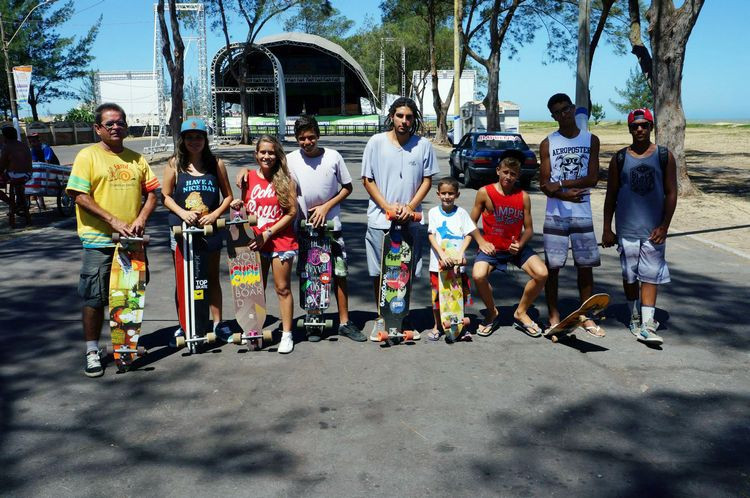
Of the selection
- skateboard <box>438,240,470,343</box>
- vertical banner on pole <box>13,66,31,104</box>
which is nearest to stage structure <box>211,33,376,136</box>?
vertical banner on pole <box>13,66,31,104</box>

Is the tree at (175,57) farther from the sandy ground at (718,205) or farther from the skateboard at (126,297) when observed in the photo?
the skateboard at (126,297)

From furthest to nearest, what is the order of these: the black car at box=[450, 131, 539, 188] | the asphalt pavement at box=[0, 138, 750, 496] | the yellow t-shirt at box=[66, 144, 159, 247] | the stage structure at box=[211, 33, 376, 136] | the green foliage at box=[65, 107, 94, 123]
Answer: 1. the stage structure at box=[211, 33, 376, 136]
2. the green foliage at box=[65, 107, 94, 123]
3. the black car at box=[450, 131, 539, 188]
4. the yellow t-shirt at box=[66, 144, 159, 247]
5. the asphalt pavement at box=[0, 138, 750, 496]

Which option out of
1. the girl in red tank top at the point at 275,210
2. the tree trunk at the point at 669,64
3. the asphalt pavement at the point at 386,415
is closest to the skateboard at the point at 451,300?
the asphalt pavement at the point at 386,415

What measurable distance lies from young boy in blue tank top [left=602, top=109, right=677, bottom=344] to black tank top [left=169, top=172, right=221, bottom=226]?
10.4ft

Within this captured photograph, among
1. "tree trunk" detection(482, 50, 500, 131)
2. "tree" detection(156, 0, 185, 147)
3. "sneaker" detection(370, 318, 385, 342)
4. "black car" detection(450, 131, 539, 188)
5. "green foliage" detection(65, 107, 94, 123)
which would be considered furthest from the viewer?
"green foliage" detection(65, 107, 94, 123)

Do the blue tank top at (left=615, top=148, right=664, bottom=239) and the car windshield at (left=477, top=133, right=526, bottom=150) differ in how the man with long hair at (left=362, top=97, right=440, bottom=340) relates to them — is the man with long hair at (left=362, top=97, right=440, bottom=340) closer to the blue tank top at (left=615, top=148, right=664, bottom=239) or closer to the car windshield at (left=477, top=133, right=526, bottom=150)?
the blue tank top at (left=615, top=148, right=664, bottom=239)

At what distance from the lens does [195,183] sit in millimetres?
5234

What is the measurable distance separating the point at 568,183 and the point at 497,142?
14.1 m

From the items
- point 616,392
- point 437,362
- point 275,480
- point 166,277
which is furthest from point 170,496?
point 166,277

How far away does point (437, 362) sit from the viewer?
5160mm

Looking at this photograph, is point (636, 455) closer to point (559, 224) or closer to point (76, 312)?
point (559, 224)

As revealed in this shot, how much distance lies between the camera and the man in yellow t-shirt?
4.79 metres

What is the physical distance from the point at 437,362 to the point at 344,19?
94.8m

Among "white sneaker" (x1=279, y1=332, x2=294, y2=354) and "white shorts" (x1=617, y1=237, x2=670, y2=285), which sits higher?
"white shorts" (x1=617, y1=237, x2=670, y2=285)
